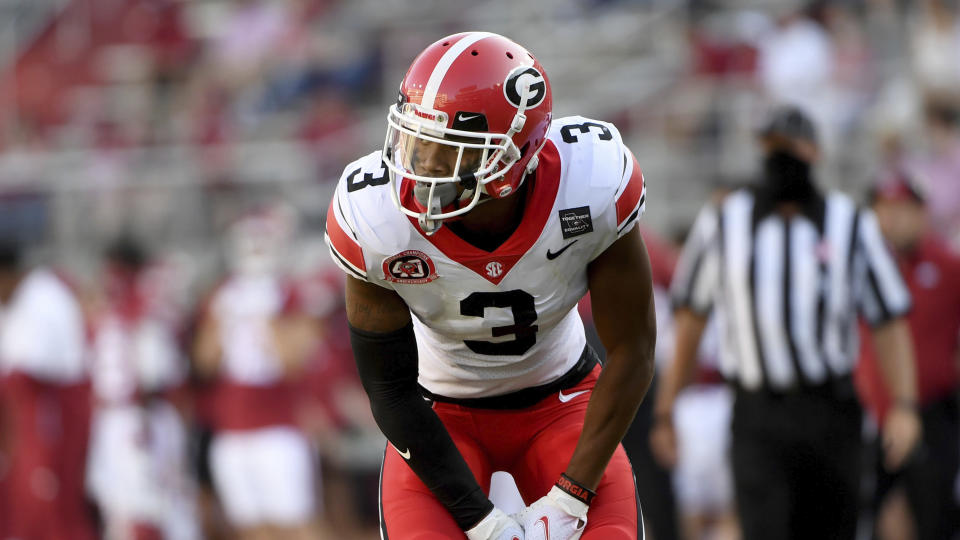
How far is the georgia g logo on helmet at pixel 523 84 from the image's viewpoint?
309 centimetres

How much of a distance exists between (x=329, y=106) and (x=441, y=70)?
8.03 m

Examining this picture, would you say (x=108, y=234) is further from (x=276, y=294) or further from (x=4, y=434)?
(x=276, y=294)

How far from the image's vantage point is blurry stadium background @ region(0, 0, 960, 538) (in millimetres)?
8727

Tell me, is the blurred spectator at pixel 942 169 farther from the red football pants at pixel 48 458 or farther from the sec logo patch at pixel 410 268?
the sec logo patch at pixel 410 268

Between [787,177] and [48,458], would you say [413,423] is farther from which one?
[48,458]

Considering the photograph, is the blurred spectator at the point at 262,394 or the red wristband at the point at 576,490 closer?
the red wristband at the point at 576,490

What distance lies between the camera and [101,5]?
12797 millimetres

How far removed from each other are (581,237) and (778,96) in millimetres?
6109

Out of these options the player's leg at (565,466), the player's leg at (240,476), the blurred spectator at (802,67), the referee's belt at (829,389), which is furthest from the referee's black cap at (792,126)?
the player's leg at (240,476)

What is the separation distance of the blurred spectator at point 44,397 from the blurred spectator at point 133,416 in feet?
0.54

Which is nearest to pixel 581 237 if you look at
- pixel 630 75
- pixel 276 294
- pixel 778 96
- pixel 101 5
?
pixel 276 294

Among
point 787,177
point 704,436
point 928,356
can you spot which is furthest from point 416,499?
point 704,436

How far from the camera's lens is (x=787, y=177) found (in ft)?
17.7

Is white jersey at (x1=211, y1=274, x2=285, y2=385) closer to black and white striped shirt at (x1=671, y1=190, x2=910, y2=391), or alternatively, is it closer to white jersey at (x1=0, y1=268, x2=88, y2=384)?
white jersey at (x1=0, y1=268, x2=88, y2=384)
